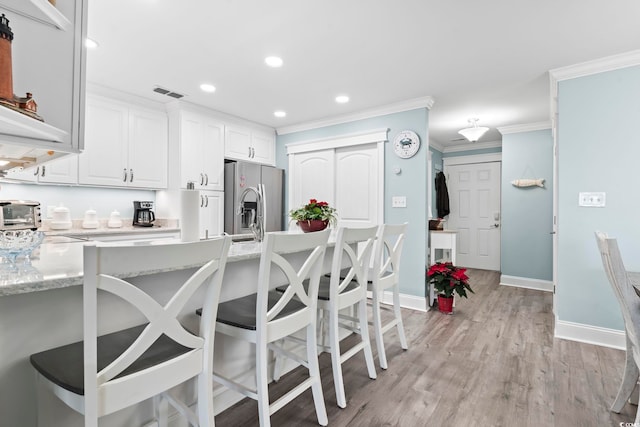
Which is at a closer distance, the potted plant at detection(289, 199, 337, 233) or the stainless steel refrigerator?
the potted plant at detection(289, 199, 337, 233)

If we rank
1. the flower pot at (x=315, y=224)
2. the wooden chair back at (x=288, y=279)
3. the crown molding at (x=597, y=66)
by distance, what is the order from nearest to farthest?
1. the wooden chair back at (x=288, y=279)
2. the flower pot at (x=315, y=224)
3. the crown molding at (x=597, y=66)

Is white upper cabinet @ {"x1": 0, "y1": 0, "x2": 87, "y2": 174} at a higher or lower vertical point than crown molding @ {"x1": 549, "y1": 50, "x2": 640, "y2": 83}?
lower

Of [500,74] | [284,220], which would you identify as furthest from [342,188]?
[500,74]

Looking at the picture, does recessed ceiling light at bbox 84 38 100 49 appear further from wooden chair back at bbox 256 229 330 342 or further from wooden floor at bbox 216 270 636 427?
wooden floor at bbox 216 270 636 427

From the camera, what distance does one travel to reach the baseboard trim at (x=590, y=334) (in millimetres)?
2652

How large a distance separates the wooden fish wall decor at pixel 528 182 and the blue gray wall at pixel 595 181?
2004 mm

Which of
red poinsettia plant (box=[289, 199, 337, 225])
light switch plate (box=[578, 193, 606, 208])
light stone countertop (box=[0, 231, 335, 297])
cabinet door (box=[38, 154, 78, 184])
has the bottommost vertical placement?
light stone countertop (box=[0, 231, 335, 297])

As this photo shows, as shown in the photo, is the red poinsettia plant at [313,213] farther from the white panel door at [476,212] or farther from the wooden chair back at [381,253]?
the white panel door at [476,212]

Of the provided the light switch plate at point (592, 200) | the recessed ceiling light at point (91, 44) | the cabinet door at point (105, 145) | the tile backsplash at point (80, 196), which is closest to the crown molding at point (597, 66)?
the light switch plate at point (592, 200)

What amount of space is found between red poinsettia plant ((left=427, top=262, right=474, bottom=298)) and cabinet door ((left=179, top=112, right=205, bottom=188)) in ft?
9.91

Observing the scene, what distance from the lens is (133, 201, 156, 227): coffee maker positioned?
12.5ft

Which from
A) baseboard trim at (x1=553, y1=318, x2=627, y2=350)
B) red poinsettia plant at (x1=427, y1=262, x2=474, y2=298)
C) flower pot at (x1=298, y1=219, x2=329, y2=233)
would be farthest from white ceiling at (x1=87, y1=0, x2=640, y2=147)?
baseboard trim at (x1=553, y1=318, x2=627, y2=350)

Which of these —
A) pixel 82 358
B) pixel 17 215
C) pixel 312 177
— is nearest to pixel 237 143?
pixel 312 177

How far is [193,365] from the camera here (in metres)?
1.09
